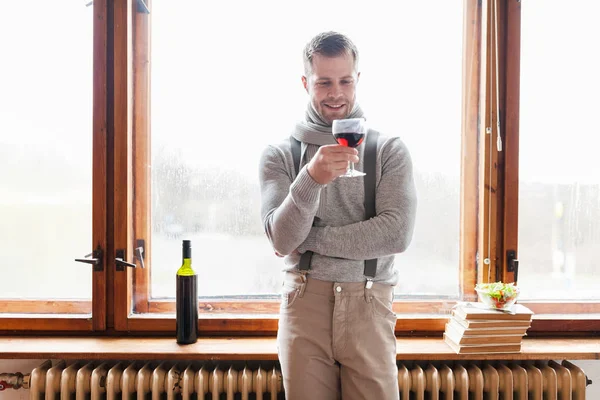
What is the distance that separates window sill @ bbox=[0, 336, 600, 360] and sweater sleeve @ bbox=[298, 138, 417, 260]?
1.89 feet

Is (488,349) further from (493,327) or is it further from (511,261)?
(511,261)

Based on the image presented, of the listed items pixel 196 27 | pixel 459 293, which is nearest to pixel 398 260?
pixel 459 293

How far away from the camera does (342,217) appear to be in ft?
4.65

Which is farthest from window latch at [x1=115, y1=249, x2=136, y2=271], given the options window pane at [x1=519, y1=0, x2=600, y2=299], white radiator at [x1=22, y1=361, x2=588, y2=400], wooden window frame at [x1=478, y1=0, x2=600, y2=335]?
window pane at [x1=519, y1=0, x2=600, y2=299]

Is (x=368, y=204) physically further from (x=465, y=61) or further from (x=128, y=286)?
(x=128, y=286)

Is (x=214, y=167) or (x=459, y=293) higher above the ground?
(x=214, y=167)

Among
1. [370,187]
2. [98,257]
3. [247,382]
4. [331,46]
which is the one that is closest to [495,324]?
[370,187]

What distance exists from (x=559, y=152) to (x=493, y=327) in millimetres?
813

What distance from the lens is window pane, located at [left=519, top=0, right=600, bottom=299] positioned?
199 centimetres

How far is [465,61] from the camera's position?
6.61ft

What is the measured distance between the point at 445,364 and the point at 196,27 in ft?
5.42

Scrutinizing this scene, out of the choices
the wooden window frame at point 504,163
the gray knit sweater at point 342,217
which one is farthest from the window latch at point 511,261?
the gray knit sweater at point 342,217

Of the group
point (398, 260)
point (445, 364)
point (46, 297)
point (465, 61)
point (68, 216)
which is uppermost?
point (465, 61)

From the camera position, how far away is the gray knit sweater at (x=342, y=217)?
51.4 inches
